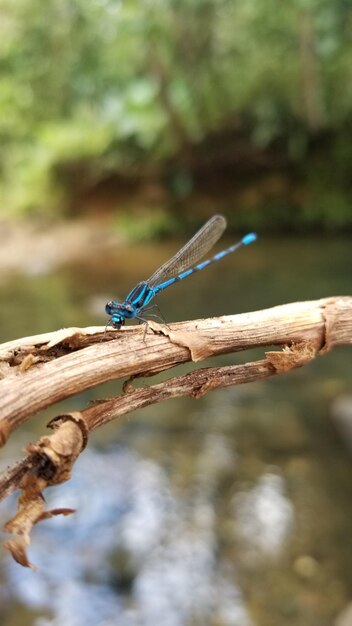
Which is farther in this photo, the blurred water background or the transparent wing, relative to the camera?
the blurred water background

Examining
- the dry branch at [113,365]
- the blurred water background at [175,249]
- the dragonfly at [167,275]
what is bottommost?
the dry branch at [113,365]

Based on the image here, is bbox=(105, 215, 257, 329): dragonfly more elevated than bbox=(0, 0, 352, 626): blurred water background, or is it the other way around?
bbox=(0, 0, 352, 626): blurred water background

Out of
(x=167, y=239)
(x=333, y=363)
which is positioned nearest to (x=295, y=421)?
(x=333, y=363)

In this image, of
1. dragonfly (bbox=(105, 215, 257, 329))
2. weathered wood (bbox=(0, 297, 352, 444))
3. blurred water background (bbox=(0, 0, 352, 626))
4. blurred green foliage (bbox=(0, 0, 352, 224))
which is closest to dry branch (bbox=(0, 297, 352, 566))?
weathered wood (bbox=(0, 297, 352, 444))

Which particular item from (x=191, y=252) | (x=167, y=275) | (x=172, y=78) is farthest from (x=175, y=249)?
(x=167, y=275)

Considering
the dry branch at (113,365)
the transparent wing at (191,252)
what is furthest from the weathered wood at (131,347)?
the transparent wing at (191,252)

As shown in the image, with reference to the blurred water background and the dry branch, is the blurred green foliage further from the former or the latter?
the dry branch

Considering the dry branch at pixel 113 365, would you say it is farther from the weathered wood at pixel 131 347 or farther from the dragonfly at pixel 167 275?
the dragonfly at pixel 167 275
